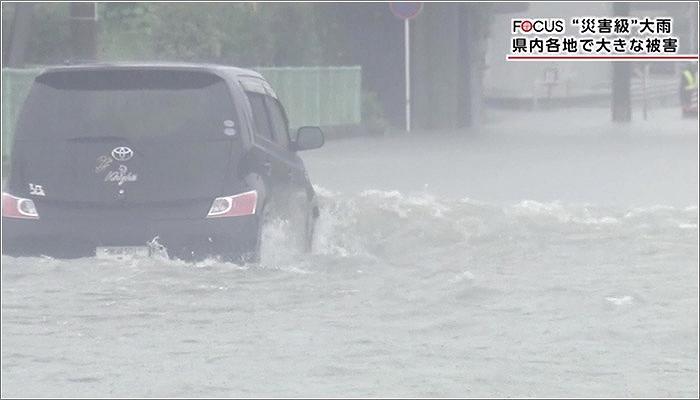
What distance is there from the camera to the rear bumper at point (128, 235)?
10.9 meters

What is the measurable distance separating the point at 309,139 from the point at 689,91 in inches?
1237

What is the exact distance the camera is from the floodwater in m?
9.06

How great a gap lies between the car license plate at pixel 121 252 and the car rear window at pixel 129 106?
0.71m

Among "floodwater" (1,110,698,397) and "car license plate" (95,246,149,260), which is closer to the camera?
"floodwater" (1,110,698,397)

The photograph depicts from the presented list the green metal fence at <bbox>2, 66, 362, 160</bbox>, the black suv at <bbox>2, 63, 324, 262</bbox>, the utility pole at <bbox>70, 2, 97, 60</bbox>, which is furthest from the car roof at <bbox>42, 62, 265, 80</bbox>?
the utility pole at <bbox>70, 2, 97, 60</bbox>

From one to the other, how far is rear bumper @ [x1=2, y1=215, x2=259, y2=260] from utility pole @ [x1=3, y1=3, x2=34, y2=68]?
8.72 meters

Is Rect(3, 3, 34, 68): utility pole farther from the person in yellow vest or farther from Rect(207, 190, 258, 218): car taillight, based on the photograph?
the person in yellow vest

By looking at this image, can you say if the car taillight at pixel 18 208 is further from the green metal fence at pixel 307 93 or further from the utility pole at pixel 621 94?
the utility pole at pixel 621 94

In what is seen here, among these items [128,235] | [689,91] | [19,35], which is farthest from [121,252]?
[689,91]

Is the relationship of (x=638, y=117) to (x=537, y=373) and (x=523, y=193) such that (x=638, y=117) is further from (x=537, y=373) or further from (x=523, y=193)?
(x=537, y=373)

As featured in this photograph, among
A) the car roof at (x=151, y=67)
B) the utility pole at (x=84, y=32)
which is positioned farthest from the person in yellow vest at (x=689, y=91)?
the car roof at (x=151, y=67)

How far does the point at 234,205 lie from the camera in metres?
11.0

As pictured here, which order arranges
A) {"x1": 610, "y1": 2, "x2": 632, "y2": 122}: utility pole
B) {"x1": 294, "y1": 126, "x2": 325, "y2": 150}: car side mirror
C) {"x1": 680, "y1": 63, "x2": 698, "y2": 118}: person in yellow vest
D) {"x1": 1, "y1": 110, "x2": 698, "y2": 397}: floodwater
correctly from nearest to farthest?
1. {"x1": 1, "y1": 110, "x2": 698, "y2": 397}: floodwater
2. {"x1": 294, "y1": 126, "x2": 325, "y2": 150}: car side mirror
3. {"x1": 610, "y1": 2, "x2": 632, "y2": 122}: utility pole
4. {"x1": 680, "y1": 63, "x2": 698, "y2": 118}: person in yellow vest

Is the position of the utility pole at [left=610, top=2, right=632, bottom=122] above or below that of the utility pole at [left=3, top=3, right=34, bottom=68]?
below
